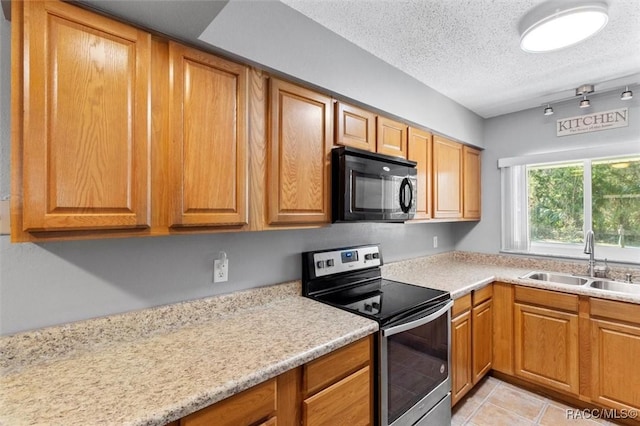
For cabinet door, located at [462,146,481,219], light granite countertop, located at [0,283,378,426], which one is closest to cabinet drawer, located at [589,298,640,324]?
cabinet door, located at [462,146,481,219]

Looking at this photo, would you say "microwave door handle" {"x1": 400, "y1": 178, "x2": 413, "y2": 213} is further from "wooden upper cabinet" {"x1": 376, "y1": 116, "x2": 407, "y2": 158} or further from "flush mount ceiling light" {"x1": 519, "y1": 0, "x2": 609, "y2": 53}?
"flush mount ceiling light" {"x1": 519, "y1": 0, "x2": 609, "y2": 53}

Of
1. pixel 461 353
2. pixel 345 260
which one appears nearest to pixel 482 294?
pixel 461 353

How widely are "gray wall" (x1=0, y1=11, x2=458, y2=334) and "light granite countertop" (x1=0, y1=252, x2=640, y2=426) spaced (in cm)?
5

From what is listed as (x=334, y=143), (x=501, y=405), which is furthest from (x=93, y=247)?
(x=501, y=405)

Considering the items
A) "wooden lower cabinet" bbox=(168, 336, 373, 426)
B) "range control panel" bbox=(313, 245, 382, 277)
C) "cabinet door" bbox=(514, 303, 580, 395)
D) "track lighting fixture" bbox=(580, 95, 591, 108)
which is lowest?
"cabinet door" bbox=(514, 303, 580, 395)

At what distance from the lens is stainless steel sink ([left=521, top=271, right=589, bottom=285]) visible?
2.46 metres

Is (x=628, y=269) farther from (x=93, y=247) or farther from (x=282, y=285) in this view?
(x=93, y=247)

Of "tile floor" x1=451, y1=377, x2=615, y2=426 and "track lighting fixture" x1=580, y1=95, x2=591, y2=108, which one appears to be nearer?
"tile floor" x1=451, y1=377, x2=615, y2=426

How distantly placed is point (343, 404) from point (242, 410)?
490 mm

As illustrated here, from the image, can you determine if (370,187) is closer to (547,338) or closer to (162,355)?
(162,355)

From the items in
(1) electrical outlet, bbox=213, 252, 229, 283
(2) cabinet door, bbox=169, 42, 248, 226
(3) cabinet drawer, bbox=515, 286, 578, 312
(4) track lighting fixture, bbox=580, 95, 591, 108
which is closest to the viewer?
(2) cabinet door, bbox=169, 42, 248, 226

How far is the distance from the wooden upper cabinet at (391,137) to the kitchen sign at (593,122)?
1.66 meters

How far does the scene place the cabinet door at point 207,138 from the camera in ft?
3.73

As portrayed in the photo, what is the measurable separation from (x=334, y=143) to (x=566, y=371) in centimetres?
236
